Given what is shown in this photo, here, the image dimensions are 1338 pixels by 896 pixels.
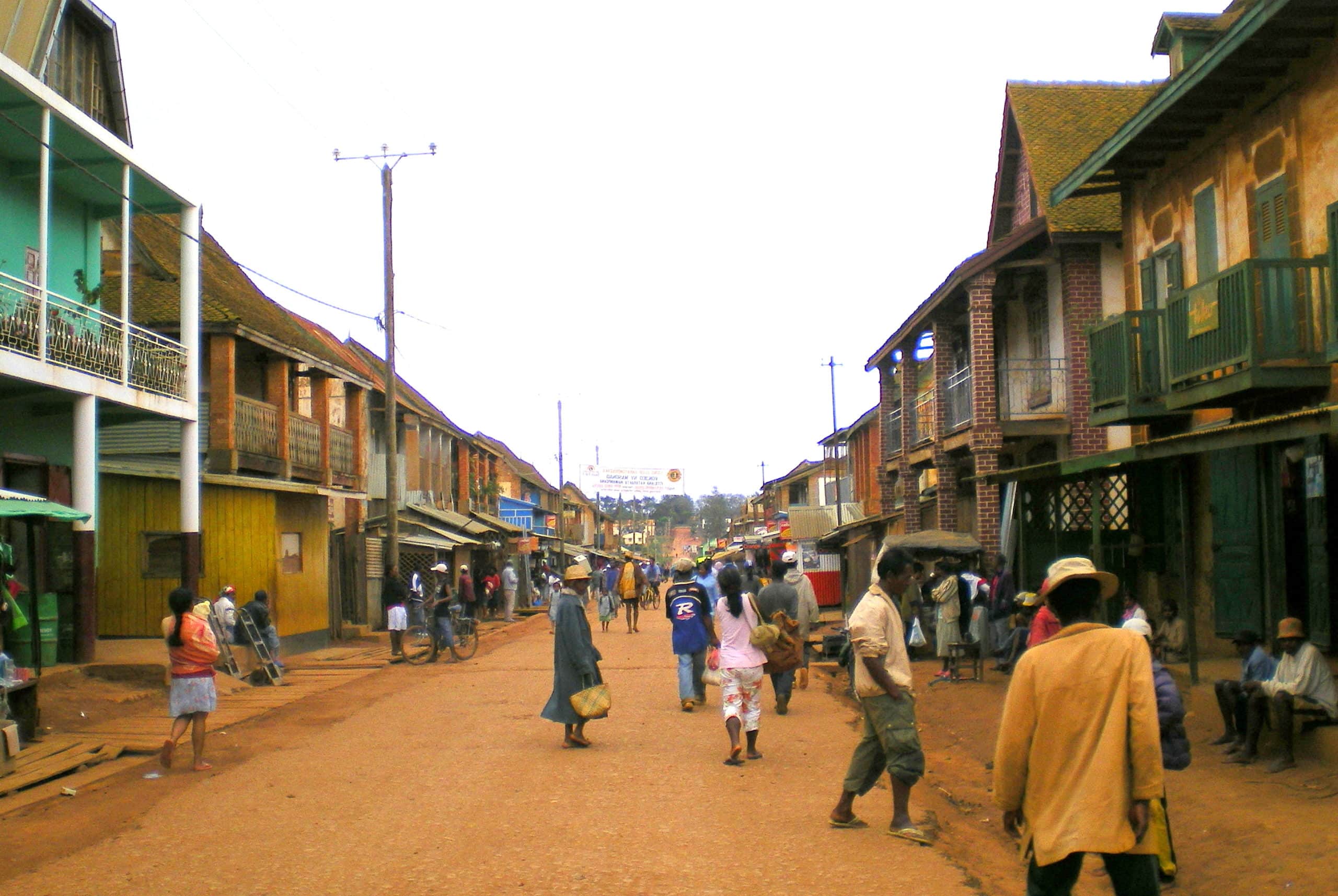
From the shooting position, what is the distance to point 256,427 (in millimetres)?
22875

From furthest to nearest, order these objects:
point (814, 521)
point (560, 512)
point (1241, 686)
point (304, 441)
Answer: point (560, 512), point (814, 521), point (304, 441), point (1241, 686)

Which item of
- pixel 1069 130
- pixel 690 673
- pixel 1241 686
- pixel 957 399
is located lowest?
pixel 690 673

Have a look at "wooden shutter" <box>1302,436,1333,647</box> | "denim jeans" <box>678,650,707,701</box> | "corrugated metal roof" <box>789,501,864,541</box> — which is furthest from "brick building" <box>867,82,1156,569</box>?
"corrugated metal roof" <box>789,501,864,541</box>

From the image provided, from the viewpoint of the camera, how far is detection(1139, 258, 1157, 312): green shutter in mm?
16219

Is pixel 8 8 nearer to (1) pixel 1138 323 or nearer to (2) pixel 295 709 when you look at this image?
(2) pixel 295 709

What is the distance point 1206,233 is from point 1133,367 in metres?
1.83

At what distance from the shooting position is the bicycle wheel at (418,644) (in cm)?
2150

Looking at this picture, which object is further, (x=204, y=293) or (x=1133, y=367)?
(x=204, y=293)

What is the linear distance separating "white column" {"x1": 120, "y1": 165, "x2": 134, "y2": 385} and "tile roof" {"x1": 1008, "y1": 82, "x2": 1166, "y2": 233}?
13.9 meters

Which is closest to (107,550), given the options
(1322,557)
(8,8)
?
(8,8)

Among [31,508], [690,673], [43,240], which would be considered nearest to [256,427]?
[43,240]

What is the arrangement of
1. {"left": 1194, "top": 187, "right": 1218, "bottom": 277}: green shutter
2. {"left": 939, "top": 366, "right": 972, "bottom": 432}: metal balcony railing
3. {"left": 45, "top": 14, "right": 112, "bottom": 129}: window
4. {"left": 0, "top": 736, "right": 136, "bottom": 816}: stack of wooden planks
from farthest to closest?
{"left": 939, "top": 366, "right": 972, "bottom": 432}: metal balcony railing → {"left": 45, "top": 14, "right": 112, "bottom": 129}: window → {"left": 1194, "top": 187, "right": 1218, "bottom": 277}: green shutter → {"left": 0, "top": 736, "right": 136, "bottom": 816}: stack of wooden planks

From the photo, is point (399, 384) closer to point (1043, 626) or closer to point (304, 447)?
point (304, 447)

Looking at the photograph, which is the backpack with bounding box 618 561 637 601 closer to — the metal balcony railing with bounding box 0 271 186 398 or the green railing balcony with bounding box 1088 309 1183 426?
the metal balcony railing with bounding box 0 271 186 398
